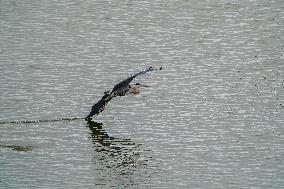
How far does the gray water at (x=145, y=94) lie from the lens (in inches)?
287

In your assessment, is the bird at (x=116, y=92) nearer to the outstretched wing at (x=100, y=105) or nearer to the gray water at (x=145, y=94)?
the outstretched wing at (x=100, y=105)

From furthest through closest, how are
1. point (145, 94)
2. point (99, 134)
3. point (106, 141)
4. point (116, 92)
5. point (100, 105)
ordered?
point (145, 94)
point (100, 105)
point (116, 92)
point (99, 134)
point (106, 141)

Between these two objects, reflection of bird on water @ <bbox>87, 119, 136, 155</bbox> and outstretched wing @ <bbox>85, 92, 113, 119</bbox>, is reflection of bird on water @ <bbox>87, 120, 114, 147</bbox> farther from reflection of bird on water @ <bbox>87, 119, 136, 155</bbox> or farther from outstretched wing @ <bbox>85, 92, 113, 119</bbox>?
outstretched wing @ <bbox>85, 92, 113, 119</bbox>

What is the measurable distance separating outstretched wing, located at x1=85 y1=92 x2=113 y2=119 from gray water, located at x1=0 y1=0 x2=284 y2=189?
0.40 feet

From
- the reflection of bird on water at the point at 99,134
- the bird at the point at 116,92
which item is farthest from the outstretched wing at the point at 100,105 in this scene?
the reflection of bird on water at the point at 99,134

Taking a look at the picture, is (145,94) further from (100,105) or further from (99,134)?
(99,134)

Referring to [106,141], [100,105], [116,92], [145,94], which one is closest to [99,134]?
[106,141]

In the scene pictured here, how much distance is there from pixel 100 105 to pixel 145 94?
0.83 metres

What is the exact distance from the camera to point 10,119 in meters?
8.38

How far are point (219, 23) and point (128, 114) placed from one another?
11.5 ft

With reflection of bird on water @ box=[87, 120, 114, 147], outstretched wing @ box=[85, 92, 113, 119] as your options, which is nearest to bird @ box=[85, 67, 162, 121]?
outstretched wing @ box=[85, 92, 113, 119]

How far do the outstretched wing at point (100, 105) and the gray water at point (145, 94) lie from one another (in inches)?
4.8

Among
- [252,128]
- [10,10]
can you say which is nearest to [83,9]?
[10,10]

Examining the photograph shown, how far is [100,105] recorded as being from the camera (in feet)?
27.4
